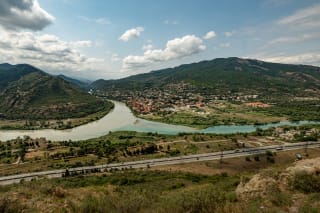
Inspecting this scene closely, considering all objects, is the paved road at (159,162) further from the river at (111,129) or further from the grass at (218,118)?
the grass at (218,118)

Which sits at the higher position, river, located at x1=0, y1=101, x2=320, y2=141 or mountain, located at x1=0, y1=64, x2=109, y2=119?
mountain, located at x1=0, y1=64, x2=109, y2=119

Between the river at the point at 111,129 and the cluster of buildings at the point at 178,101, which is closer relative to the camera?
the river at the point at 111,129

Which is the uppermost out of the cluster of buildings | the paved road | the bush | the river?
the bush

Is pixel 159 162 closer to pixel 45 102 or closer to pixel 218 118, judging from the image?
pixel 218 118

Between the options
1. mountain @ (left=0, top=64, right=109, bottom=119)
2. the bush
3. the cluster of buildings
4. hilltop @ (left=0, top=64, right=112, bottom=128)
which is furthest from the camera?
the cluster of buildings

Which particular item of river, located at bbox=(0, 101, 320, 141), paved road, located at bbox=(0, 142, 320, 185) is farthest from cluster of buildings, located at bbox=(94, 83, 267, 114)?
paved road, located at bbox=(0, 142, 320, 185)

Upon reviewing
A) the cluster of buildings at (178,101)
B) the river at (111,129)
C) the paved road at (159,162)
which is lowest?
the river at (111,129)

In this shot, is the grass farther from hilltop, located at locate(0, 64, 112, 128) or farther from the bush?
the bush


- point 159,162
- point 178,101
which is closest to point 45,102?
point 178,101

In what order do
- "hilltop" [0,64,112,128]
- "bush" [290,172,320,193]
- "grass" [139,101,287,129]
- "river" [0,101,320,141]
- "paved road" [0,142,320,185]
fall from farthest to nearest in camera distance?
"hilltop" [0,64,112,128]
"grass" [139,101,287,129]
"river" [0,101,320,141]
"paved road" [0,142,320,185]
"bush" [290,172,320,193]

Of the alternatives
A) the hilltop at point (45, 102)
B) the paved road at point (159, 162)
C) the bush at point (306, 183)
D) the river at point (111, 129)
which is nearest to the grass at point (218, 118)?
the river at point (111, 129)

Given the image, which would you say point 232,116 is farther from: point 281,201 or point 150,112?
point 281,201

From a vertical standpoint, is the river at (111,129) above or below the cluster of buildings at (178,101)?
below
